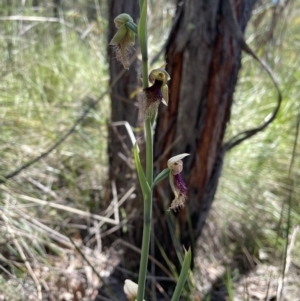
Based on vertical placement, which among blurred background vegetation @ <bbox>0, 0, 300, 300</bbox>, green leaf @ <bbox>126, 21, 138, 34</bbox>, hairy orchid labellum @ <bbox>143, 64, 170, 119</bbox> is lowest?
blurred background vegetation @ <bbox>0, 0, 300, 300</bbox>

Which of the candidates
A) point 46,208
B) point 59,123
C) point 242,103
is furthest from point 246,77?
point 46,208

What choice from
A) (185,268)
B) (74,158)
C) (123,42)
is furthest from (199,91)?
(74,158)

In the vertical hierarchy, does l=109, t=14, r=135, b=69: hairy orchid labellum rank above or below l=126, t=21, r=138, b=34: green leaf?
below

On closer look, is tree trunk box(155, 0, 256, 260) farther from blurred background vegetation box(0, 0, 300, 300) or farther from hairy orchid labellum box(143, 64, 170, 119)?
hairy orchid labellum box(143, 64, 170, 119)

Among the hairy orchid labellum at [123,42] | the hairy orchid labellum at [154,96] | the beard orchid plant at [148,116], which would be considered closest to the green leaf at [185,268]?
the beard orchid plant at [148,116]

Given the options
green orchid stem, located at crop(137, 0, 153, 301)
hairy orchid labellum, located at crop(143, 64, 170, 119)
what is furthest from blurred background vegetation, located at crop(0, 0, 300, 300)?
hairy orchid labellum, located at crop(143, 64, 170, 119)

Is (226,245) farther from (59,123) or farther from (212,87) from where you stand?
(59,123)

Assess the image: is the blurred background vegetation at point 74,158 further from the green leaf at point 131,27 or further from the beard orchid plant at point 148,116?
the green leaf at point 131,27
